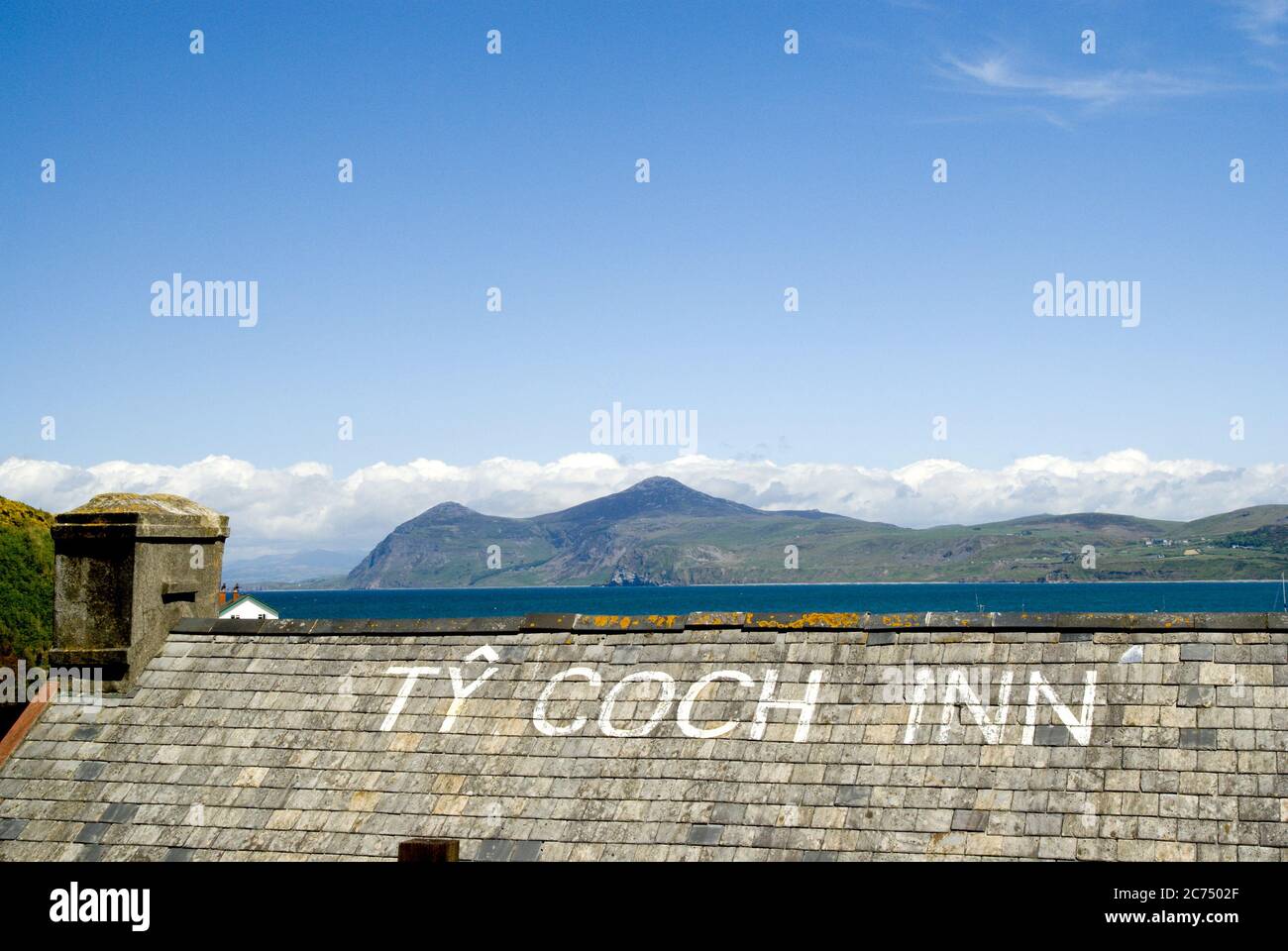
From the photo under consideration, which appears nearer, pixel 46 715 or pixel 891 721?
pixel 891 721

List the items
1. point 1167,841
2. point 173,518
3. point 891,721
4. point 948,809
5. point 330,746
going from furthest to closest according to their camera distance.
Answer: point 173,518 → point 330,746 → point 891,721 → point 948,809 → point 1167,841

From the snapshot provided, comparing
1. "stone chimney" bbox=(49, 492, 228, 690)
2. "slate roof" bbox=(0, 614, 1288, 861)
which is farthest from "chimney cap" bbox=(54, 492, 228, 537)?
"slate roof" bbox=(0, 614, 1288, 861)

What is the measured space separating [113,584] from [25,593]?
43.8 m

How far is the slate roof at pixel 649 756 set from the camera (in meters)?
11.5

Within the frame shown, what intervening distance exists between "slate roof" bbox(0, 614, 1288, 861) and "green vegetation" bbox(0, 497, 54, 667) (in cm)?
4151

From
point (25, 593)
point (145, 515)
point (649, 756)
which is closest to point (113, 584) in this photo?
point (145, 515)

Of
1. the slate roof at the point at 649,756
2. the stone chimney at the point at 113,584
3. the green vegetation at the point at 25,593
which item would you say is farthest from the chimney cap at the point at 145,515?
the green vegetation at the point at 25,593

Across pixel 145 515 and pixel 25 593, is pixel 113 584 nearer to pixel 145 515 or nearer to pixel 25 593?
pixel 145 515

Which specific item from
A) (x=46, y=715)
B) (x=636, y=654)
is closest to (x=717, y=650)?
(x=636, y=654)

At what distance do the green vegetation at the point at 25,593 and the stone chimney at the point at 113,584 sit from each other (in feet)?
130

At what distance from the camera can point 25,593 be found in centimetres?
5484
